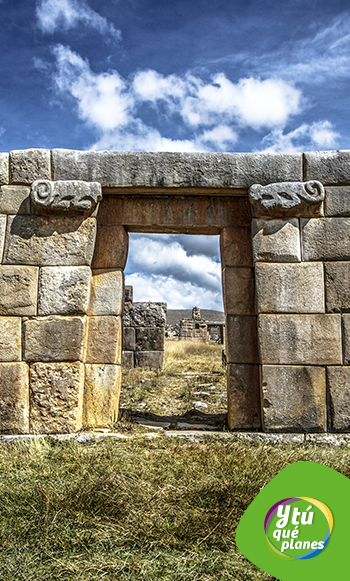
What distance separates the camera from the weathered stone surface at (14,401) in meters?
4.79

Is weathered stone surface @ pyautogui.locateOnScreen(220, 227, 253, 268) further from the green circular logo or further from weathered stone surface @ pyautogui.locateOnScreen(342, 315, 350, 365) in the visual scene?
the green circular logo

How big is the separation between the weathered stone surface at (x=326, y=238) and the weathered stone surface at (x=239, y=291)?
75 cm

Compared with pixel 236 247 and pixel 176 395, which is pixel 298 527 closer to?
pixel 236 247

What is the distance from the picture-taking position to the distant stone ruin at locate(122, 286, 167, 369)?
11758 millimetres

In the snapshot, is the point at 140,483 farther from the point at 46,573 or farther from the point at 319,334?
the point at 319,334

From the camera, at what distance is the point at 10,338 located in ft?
→ 16.0

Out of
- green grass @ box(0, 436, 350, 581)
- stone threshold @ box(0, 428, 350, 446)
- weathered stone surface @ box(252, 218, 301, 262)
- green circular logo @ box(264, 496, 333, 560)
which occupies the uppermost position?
weathered stone surface @ box(252, 218, 301, 262)

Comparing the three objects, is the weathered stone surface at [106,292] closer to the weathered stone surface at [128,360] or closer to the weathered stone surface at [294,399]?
the weathered stone surface at [294,399]

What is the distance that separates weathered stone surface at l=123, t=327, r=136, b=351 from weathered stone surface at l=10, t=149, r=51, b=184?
23.6 ft

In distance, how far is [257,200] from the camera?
5008 mm

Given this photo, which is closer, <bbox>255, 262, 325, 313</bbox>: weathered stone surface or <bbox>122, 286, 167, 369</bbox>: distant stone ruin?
<bbox>255, 262, 325, 313</bbox>: weathered stone surface

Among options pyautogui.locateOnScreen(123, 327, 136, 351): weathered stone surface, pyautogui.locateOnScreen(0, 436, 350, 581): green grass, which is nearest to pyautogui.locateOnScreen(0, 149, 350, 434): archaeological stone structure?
pyautogui.locateOnScreen(0, 436, 350, 581): green grass

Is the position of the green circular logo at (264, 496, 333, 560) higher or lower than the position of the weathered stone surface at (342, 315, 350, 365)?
lower

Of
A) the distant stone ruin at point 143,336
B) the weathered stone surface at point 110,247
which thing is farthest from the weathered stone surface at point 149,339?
the weathered stone surface at point 110,247
